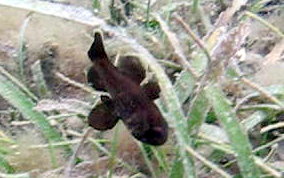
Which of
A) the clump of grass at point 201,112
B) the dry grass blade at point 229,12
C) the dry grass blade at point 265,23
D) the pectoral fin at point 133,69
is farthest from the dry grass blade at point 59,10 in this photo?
the dry grass blade at point 265,23

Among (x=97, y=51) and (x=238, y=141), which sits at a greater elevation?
(x=97, y=51)

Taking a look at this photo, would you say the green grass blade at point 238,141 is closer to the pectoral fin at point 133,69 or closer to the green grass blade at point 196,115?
the green grass blade at point 196,115

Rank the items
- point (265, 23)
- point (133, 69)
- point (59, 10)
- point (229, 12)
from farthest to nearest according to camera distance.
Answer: point (265, 23), point (229, 12), point (59, 10), point (133, 69)

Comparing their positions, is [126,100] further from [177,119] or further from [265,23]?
[265,23]

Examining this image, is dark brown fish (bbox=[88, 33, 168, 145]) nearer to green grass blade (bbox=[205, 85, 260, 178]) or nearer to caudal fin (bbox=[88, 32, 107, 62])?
caudal fin (bbox=[88, 32, 107, 62])

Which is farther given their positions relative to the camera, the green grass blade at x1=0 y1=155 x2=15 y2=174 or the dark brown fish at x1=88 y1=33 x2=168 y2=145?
the green grass blade at x1=0 y1=155 x2=15 y2=174

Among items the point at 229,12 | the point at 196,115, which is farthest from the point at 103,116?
the point at 229,12

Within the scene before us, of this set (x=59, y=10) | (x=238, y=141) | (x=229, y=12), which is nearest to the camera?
(x=238, y=141)

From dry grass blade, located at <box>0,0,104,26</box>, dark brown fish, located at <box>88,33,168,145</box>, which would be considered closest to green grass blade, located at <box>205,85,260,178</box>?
dark brown fish, located at <box>88,33,168,145</box>
